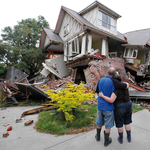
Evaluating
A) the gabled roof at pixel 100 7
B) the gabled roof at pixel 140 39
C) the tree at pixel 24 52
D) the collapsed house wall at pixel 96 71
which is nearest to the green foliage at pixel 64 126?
the collapsed house wall at pixel 96 71

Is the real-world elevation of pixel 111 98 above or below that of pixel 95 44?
below

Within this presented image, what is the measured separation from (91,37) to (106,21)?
340 centimetres

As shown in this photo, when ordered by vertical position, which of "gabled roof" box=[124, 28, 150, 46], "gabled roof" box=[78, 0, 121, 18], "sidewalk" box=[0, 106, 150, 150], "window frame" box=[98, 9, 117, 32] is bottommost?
"sidewalk" box=[0, 106, 150, 150]

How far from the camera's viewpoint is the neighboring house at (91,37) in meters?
10.2

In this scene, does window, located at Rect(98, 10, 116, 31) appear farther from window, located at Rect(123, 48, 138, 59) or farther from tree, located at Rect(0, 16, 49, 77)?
tree, located at Rect(0, 16, 49, 77)

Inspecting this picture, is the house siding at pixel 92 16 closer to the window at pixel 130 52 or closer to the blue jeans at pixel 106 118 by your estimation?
the window at pixel 130 52

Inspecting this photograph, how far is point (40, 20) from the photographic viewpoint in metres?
19.8

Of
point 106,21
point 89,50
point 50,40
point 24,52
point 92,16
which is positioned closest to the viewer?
point 89,50

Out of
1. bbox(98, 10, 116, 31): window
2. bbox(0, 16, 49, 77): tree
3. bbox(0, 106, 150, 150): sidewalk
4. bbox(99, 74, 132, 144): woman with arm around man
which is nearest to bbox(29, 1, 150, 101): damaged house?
bbox(98, 10, 116, 31): window

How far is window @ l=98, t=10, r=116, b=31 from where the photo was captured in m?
11.2

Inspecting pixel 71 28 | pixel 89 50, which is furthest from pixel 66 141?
pixel 71 28

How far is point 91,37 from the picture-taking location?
996 cm

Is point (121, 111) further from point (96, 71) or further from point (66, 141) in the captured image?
point (96, 71)

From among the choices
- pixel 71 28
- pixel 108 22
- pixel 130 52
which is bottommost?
pixel 130 52
